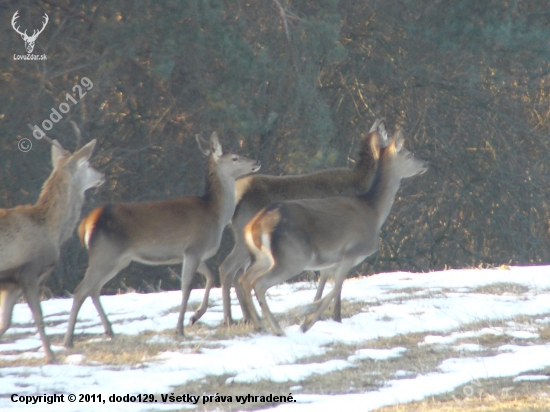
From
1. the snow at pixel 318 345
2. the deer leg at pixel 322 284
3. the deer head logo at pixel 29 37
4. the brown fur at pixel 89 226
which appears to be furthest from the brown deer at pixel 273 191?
the deer head logo at pixel 29 37

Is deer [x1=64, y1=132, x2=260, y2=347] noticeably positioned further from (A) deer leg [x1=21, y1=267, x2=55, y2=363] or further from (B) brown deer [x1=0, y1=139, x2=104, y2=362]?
(A) deer leg [x1=21, y1=267, x2=55, y2=363]

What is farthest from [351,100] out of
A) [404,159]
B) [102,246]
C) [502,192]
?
[102,246]

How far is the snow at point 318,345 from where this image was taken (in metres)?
6.02

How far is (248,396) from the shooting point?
593 centimetres

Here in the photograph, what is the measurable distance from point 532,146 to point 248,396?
672 inches

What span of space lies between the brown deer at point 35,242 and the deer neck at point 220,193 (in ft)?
5.62

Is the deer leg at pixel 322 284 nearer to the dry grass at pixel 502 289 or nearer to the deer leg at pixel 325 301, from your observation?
the deer leg at pixel 325 301

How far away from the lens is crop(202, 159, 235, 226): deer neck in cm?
897

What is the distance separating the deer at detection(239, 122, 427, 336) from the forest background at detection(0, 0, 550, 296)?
696cm

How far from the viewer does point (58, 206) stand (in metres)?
7.43

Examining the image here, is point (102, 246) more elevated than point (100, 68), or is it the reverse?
point (100, 68)

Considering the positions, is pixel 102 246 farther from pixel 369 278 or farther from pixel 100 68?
pixel 100 68

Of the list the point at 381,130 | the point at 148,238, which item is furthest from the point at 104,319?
the point at 381,130

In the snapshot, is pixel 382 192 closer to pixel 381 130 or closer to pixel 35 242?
pixel 381 130
